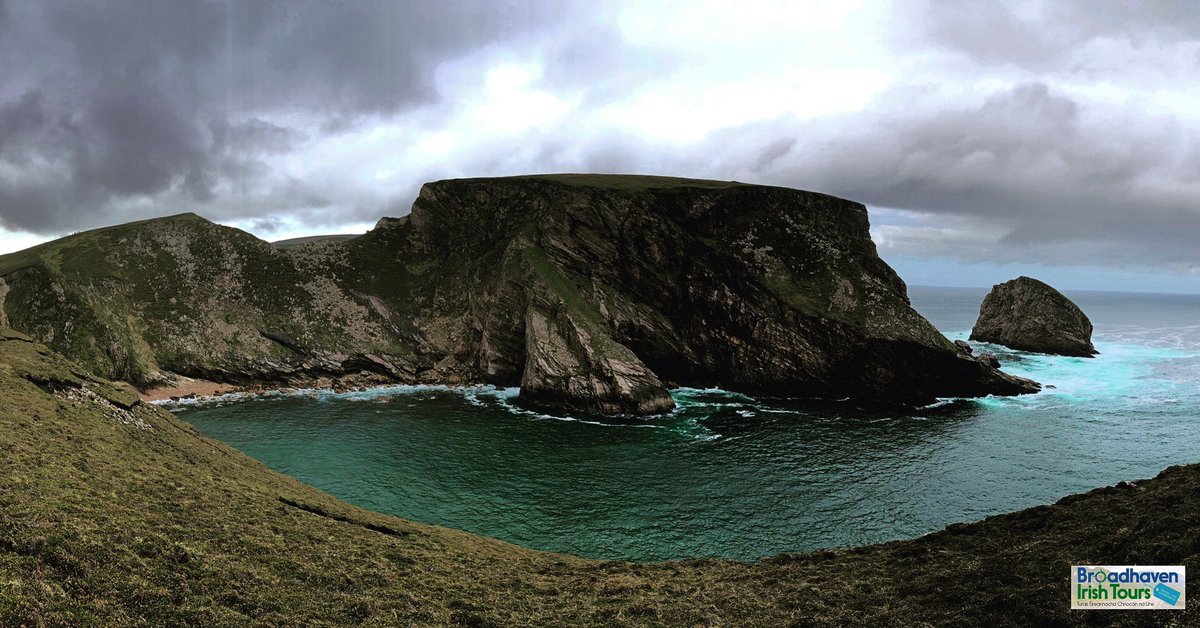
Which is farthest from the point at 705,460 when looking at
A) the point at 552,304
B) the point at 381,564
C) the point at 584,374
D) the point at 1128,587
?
the point at 552,304

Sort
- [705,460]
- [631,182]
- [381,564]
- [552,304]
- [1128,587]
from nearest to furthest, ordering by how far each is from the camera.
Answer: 1. [1128,587]
2. [381,564]
3. [705,460]
4. [552,304]
5. [631,182]

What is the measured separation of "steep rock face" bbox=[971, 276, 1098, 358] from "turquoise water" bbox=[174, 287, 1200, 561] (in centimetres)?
4364

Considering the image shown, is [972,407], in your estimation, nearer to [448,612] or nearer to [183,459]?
[448,612]

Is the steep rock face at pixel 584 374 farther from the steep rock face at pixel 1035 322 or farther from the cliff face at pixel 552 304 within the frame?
the steep rock face at pixel 1035 322

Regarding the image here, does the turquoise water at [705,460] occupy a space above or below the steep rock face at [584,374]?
below

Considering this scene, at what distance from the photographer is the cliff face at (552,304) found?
70.9 metres

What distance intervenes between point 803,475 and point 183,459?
140 ft

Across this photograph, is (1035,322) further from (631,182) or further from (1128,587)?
(1128,587)

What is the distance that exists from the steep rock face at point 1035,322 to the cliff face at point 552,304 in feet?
182

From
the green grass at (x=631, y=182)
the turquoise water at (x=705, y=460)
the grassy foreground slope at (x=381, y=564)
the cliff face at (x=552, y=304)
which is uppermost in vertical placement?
the green grass at (x=631, y=182)

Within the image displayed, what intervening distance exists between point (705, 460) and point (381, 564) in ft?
111

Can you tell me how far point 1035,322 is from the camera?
394 feet

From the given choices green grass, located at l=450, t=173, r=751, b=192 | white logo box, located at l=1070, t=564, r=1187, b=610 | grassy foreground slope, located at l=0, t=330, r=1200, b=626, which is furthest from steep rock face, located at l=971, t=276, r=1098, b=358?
white logo box, located at l=1070, t=564, r=1187, b=610

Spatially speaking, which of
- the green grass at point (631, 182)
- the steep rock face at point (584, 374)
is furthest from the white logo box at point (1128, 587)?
the green grass at point (631, 182)
